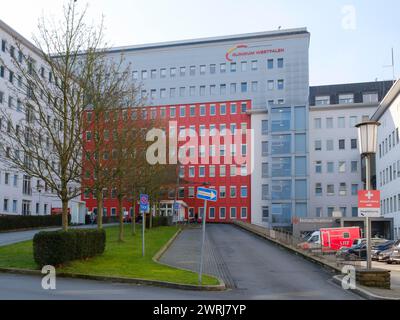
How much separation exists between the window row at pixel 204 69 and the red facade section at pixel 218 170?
17.6 feet

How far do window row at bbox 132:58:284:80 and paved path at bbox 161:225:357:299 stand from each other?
57.9 meters

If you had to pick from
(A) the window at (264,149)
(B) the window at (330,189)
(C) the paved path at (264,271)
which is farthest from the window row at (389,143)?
(C) the paved path at (264,271)

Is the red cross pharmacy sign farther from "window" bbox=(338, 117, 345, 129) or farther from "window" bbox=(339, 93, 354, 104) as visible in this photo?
"window" bbox=(339, 93, 354, 104)

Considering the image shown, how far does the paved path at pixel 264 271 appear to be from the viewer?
14930mm

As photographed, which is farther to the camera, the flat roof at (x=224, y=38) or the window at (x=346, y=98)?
the flat roof at (x=224, y=38)

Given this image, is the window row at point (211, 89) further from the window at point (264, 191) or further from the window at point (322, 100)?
the window at point (264, 191)

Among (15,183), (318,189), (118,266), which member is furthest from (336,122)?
(118,266)

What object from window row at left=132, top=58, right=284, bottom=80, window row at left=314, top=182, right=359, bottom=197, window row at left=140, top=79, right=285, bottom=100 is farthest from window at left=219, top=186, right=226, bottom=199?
window row at left=132, top=58, right=284, bottom=80

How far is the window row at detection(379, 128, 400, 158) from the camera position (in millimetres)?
54938

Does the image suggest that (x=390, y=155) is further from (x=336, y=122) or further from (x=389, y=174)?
(x=336, y=122)

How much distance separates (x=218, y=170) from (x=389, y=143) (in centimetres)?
3502
